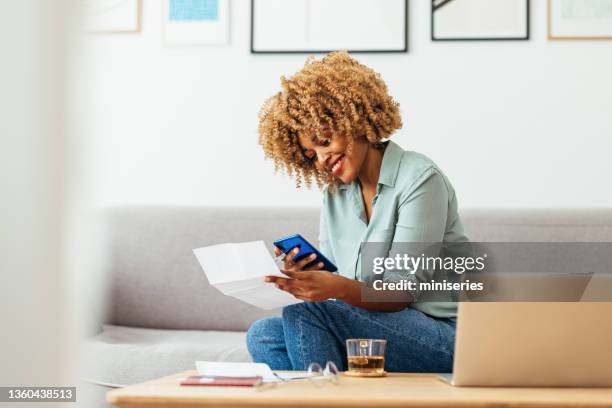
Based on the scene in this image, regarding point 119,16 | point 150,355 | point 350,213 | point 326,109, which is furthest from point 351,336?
point 119,16

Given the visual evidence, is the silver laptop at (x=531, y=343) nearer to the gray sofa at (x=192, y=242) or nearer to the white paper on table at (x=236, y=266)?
the white paper on table at (x=236, y=266)

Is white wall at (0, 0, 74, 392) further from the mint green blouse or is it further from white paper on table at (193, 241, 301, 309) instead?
the mint green blouse

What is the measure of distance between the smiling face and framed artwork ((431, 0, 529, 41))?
100 centimetres

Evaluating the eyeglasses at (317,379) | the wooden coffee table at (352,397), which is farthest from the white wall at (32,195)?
the eyeglasses at (317,379)

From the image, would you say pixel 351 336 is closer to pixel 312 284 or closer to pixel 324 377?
pixel 312 284

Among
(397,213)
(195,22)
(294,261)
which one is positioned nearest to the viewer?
(294,261)

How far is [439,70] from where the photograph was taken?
2777 millimetres

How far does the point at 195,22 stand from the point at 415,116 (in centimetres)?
91

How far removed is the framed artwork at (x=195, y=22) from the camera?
285 cm

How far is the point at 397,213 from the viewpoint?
73.0 inches

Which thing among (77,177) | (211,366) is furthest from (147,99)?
(77,177)

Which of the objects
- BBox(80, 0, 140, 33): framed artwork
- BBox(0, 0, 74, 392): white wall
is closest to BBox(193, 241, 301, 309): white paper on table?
BBox(0, 0, 74, 392): white wall

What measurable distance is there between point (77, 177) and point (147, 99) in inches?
98.8

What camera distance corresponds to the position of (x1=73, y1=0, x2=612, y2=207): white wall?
8.98ft
